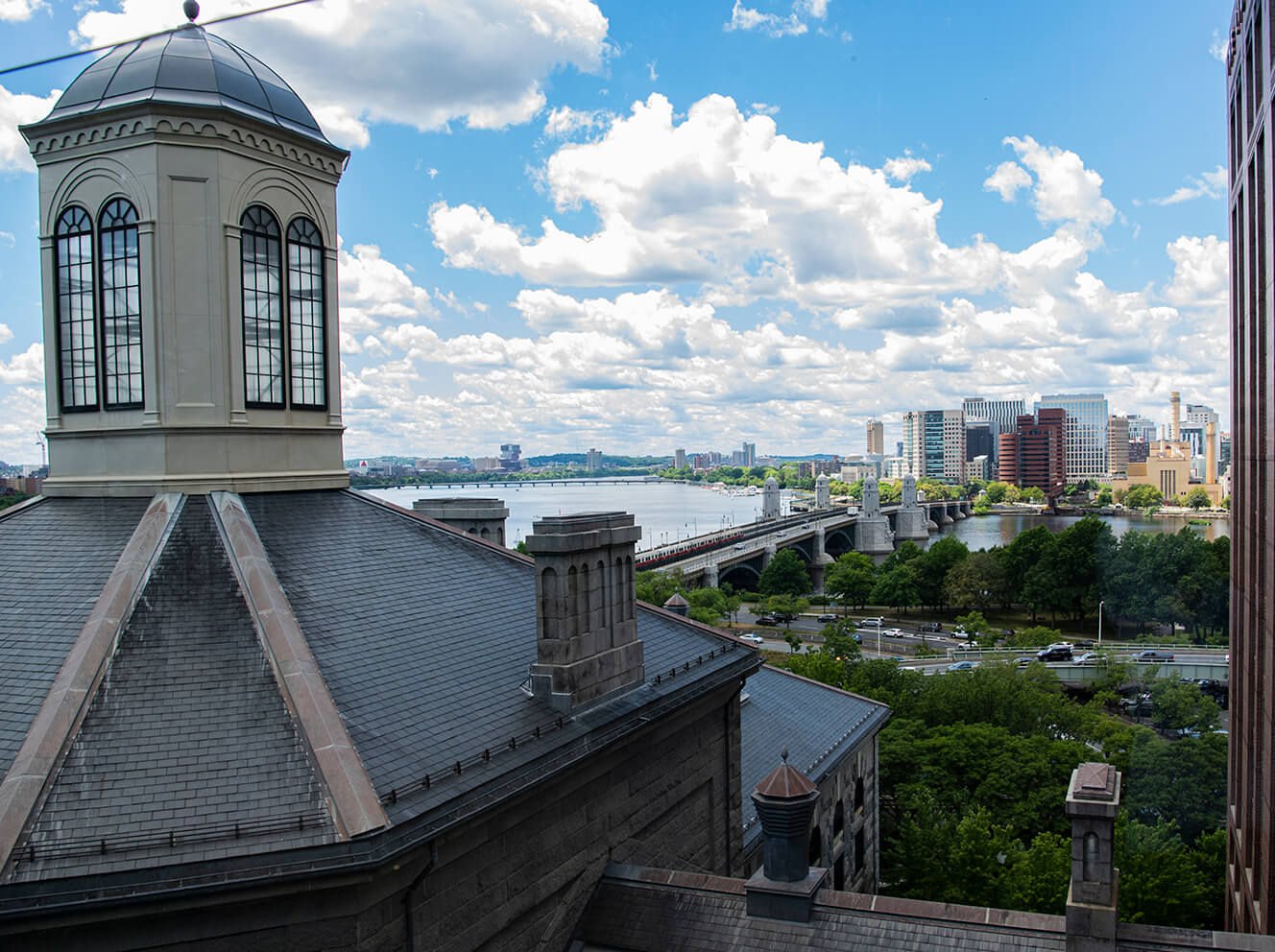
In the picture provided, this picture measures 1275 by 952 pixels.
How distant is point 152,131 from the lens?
12.7m

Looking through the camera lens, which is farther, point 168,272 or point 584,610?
point 168,272

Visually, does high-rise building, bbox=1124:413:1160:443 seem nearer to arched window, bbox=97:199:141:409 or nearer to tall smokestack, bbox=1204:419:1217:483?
tall smokestack, bbox=1204:419:1217:483

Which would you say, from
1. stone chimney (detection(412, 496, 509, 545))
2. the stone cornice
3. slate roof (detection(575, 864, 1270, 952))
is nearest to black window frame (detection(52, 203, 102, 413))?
the stone cornice

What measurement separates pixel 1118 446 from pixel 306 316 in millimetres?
58192

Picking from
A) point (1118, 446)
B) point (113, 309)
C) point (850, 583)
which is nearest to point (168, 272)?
point (113, 309)

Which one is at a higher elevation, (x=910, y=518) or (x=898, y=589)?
A: (x=910, y=518)

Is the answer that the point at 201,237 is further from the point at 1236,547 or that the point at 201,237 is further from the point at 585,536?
the point at 1236,547

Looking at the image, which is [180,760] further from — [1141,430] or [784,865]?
[1141,430]

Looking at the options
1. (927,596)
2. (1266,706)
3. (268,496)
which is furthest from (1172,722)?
(927,596)

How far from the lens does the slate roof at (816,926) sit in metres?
10.7

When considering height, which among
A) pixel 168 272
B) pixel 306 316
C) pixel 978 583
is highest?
pixel 168 272

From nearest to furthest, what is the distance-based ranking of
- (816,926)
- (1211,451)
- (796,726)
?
(816,926) → (796,726) → (1211,451)

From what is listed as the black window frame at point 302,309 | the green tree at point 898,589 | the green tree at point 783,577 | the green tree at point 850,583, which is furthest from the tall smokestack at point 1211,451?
the green tree at point 783,577

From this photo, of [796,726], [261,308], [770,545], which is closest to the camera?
[261,308]
